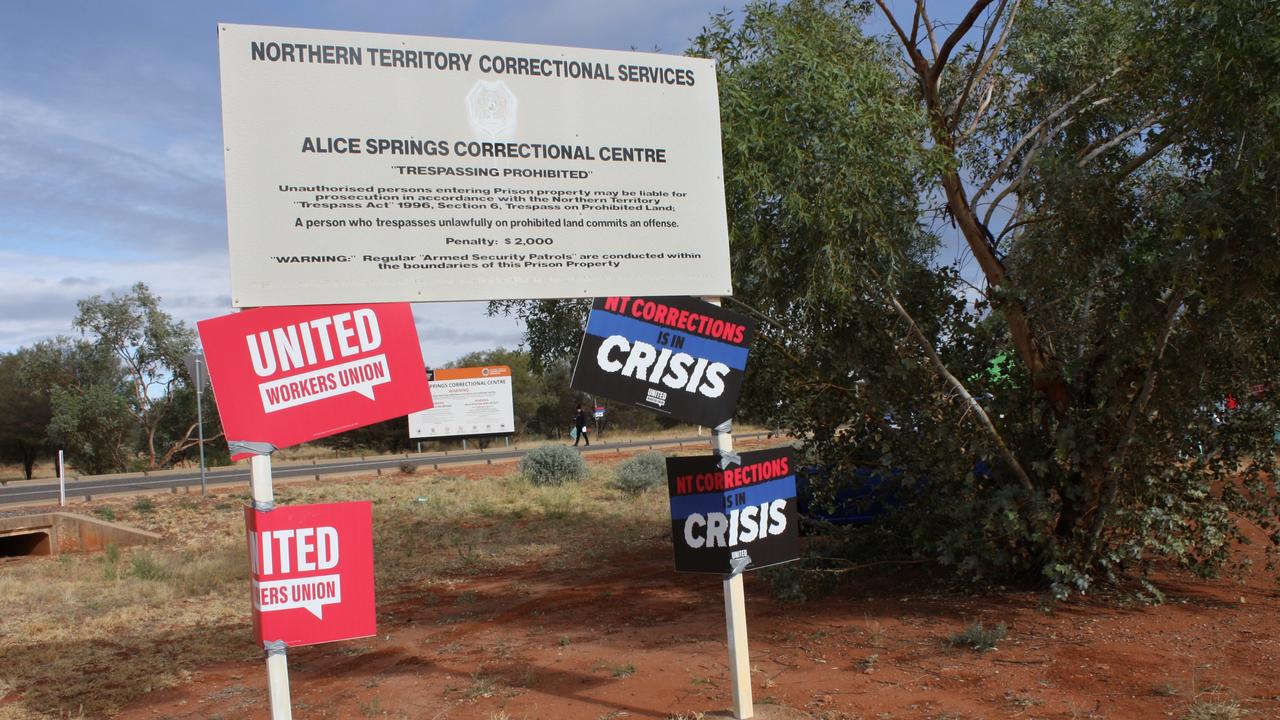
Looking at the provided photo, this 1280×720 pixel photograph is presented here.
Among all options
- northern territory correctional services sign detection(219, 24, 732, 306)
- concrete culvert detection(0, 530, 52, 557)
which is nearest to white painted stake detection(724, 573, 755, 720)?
northern territory correctional services sign detection(219, 24, 732, 306)

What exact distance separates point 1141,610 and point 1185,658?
4.24 ft

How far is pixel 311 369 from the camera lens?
445cm

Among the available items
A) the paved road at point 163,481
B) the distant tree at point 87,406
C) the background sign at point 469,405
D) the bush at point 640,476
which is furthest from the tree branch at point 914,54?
the distant tree at point 87,406

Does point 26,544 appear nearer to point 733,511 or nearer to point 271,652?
point 271,652

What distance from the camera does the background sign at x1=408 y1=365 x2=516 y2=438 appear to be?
38781 mm

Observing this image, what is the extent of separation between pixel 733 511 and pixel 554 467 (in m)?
17.8

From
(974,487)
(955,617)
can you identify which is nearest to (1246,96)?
(974,487)

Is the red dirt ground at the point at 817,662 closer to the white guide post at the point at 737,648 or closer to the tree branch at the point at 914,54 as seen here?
the white guide post at the point at 737,648

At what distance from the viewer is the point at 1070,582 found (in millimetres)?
7965

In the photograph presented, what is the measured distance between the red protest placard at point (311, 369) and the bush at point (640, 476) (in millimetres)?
15614

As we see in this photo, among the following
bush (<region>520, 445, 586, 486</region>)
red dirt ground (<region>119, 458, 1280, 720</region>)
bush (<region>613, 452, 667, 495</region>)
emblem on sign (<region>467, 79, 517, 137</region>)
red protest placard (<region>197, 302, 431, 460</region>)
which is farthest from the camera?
bush (<region>520, 445, 586, 486</region>)

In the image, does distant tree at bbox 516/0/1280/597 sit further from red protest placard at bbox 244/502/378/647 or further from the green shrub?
red protest placard at bbox 244/502/378/647

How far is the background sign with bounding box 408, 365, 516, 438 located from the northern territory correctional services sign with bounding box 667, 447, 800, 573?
33.5 metres

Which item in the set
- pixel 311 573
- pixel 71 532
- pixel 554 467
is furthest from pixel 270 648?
pixel 554 467
